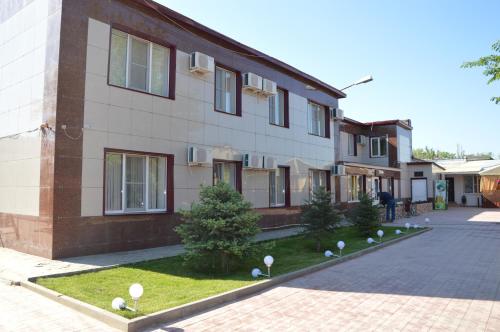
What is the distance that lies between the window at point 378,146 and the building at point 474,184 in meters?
7.42

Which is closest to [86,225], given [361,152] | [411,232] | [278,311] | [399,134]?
[278,311]

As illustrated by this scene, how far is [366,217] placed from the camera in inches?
521

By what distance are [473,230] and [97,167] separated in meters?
14.7

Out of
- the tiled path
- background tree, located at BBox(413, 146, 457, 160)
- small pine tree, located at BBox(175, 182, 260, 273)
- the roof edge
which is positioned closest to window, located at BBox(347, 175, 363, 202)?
the roof edge

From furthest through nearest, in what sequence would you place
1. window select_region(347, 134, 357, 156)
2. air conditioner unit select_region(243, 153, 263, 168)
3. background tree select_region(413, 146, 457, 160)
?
background tree select_region(413, 146, 457, 160)
window select_region(347, 134, 357, 156)
air conditioner unit select_region(243, 153, 263, 168)

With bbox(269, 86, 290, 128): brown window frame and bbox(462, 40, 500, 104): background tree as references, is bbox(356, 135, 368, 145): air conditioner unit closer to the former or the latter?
bbox(269, 86, 290, 128): brown window frame

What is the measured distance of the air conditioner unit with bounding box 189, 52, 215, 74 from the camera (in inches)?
464

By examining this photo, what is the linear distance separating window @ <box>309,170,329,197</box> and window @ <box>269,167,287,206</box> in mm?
2237

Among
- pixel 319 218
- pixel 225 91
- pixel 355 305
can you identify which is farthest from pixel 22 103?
pixel 355 305

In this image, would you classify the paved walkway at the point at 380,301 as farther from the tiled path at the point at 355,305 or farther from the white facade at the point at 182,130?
the white facade at the point at 182,130

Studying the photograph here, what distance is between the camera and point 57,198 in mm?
8672

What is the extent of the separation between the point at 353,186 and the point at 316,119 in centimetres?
555

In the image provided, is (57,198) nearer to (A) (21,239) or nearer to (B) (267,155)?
(A) (21,239)

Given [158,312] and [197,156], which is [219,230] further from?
[197,156]
